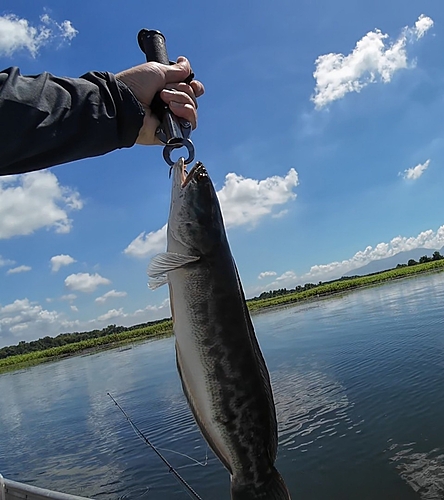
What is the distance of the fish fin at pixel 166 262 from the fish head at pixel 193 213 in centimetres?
9

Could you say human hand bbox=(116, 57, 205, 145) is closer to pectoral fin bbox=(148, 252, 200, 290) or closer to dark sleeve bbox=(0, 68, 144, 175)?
dark sleeve bbox=(0, 68, 144, 175)

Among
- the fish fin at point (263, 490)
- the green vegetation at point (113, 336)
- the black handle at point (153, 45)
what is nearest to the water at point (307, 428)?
the fish fin at point (263, 490)

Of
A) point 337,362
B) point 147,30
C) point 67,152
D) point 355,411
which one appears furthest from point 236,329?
point 337,362

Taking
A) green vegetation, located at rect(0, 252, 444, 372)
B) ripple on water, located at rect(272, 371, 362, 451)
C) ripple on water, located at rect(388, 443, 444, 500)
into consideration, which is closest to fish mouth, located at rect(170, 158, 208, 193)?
ripple on water, located at rect(388, 443, 444, 500)

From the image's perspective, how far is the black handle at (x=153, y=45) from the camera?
90.2 inches

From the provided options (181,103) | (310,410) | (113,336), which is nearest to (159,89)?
(181,103)

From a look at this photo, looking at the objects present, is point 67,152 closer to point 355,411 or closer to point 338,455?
point 338,455

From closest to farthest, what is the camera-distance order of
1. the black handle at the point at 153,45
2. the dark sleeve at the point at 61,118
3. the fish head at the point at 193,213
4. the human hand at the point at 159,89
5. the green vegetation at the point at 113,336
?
1. the dark sleeve at the point at 61,118
2. the human hand at the point at 159,89
3. the black handle at the point at 153,45
4. the fish head at the point at 193,213
5. the green vegetation at the point at 113,336

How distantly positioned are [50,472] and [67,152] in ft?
51.6

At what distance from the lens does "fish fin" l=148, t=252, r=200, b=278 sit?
229 centimetres

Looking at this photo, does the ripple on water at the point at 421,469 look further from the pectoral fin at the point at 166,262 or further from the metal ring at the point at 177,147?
the metal ring at the point at 177,147

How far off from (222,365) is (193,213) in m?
0.81

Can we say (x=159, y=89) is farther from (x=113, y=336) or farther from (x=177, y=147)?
(x=113, y=336)

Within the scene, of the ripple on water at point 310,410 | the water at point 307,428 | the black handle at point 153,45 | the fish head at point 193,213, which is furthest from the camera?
the ripple on water at point 310,410
